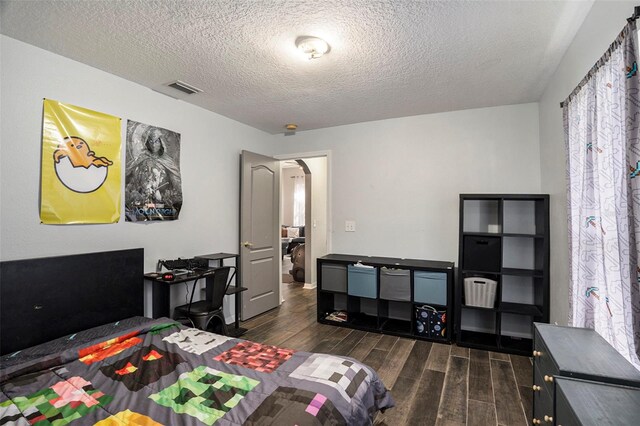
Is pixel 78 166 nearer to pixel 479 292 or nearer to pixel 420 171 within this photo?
pixel 420 171

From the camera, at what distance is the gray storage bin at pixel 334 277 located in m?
3.87

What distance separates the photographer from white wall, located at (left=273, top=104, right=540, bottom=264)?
11.4 feet

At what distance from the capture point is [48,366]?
68.0 inches

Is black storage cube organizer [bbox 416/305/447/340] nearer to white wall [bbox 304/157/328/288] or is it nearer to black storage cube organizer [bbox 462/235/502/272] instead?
black storage cube organizer [bbox 462/235/502/272]

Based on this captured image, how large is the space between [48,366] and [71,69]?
7.03 ft

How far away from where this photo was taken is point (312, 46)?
7.20ft

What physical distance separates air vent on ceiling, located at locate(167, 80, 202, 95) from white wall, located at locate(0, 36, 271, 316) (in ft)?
0.90

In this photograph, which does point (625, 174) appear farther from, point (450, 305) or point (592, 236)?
point (450, 305)

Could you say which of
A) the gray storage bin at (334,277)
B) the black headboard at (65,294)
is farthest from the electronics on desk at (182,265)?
the gray storage bin at (334,277)

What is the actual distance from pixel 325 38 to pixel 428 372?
2.80 meters

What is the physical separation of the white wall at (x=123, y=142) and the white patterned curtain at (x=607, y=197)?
3.36 metres

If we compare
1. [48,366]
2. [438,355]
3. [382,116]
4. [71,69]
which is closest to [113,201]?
[71,69]

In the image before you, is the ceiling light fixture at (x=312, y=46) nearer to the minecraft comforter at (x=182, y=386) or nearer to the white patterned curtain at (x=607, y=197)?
the white patterned curtain at (x=607, y=197)

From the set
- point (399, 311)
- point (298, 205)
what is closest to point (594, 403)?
point (399, 311)
